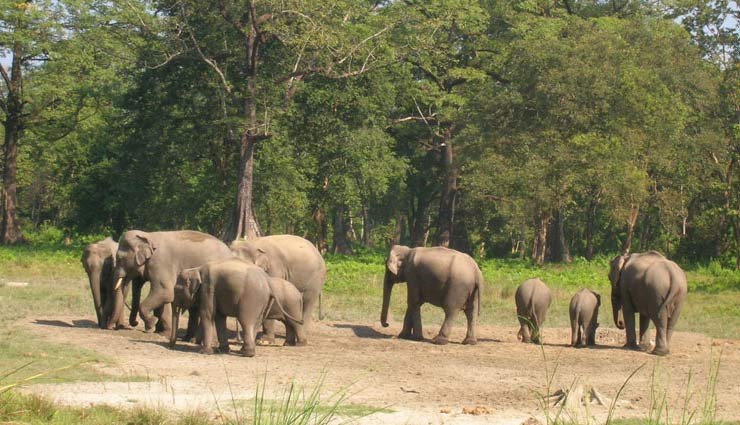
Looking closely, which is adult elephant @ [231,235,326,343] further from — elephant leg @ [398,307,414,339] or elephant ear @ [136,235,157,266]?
elephant leg @ [398,307,414,339]

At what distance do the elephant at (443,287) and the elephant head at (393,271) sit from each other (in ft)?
0.58

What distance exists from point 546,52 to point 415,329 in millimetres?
22208

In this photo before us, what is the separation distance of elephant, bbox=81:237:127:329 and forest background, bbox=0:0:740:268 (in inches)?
645

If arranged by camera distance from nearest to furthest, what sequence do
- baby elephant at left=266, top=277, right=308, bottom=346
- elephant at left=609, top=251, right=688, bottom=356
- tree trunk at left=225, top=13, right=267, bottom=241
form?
baby elephant at left=266, top=277, right=308, bottom=346 < elephant at left=609, top=251, right=688, bottom=356 < tree trunk at left=225, top=13, right=267, bottom=241

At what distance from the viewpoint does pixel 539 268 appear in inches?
1473

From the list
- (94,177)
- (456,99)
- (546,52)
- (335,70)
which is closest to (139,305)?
(335,70)

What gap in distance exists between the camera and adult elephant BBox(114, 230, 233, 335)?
17.8m

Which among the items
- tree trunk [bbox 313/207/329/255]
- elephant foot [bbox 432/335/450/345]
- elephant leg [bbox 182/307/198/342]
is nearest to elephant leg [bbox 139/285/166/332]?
elephant leg [bbox 182/307/198/342]

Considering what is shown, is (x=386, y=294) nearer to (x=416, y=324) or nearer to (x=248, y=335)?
(x=416, y=324)

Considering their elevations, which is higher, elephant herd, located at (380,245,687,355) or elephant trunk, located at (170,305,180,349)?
elephant herd, located at (380,245,687,355)

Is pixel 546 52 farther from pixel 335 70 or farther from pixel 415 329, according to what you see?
pixel 415 329

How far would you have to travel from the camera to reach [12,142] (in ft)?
145

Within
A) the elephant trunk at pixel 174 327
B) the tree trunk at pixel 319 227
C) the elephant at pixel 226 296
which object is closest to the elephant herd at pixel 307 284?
the elephant trunk at pixel 174 327

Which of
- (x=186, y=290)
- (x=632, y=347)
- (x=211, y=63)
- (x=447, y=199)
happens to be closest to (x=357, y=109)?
(x=211, y=63)
